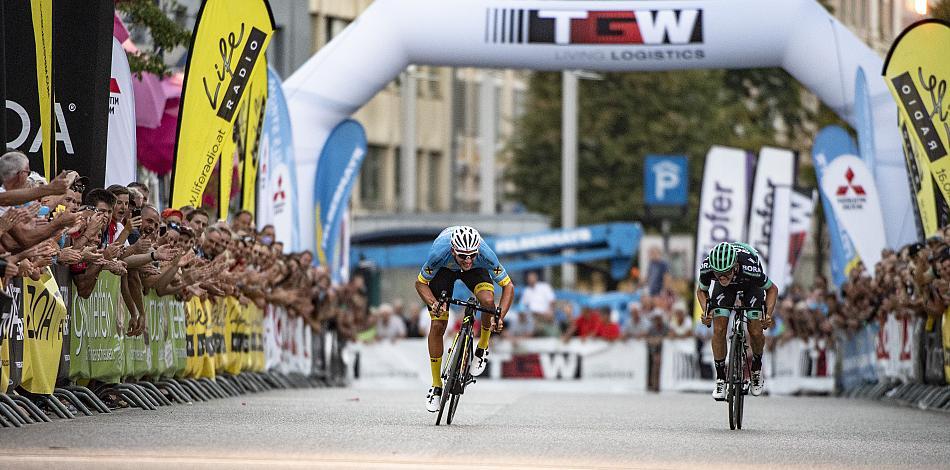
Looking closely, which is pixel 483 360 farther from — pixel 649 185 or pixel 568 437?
pixel 649 185

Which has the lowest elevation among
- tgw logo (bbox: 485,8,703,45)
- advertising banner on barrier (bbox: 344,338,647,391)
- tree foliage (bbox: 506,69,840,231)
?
advertising banner on barrier (bbox: 344,338,647,391)

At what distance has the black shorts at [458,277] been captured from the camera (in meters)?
15.6

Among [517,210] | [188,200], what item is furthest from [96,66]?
[517,210]

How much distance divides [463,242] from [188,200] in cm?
559

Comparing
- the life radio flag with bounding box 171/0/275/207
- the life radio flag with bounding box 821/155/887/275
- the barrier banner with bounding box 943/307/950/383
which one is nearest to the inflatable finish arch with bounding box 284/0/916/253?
the life radio flag with bounding box 821/155/887/275

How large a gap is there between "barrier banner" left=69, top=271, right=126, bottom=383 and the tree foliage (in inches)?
1823

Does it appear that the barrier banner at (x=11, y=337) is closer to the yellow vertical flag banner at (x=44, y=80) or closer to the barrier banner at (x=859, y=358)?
the yellow vertical flag banner at (x=44, y=80)

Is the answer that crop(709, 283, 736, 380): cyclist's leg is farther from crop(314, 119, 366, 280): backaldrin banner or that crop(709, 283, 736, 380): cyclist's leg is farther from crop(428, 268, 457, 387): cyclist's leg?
crop(314, 119, 366, 280): backaldrin banner

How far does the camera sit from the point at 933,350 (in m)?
22.2

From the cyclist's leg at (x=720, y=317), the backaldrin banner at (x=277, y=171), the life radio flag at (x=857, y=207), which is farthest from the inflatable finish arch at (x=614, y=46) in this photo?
the cyclist's leg at (x=720, y=317)

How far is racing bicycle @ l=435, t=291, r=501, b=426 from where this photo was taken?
1510 centimetres

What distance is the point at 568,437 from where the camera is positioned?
44.5 feet

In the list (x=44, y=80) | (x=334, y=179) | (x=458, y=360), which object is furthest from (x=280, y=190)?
(x=458, y=360)

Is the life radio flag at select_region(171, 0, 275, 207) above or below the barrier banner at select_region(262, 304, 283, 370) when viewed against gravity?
above
